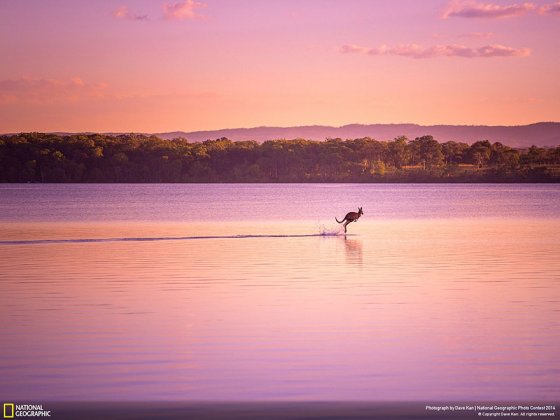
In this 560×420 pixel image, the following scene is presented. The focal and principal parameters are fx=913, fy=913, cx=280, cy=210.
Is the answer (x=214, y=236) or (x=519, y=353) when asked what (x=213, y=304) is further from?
(x=214, y=236)

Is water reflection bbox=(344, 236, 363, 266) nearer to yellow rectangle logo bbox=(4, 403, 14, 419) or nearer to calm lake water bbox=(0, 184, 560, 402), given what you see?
calm lake water bbox=(0, 184, 560, 402)

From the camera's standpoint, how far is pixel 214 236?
32969mm

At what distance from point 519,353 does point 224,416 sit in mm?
4255

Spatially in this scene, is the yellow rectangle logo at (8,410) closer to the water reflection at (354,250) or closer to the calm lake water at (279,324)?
the calm lake water at (279,324)

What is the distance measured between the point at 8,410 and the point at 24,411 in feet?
0.70

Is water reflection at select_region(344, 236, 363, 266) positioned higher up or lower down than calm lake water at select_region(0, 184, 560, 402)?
lower down

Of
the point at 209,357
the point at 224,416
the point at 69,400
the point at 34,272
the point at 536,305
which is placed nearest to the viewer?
the point at 224,416

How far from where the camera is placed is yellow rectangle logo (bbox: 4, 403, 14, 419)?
8.02 meters

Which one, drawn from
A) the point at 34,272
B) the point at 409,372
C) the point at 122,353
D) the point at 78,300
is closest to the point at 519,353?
the point at 409,372

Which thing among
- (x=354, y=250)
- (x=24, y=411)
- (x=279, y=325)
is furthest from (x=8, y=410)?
(x=354, y=250)

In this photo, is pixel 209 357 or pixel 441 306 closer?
pixel 209 357

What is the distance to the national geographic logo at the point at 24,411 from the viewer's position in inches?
314

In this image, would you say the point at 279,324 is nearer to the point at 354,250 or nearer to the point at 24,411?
the point at 24,411

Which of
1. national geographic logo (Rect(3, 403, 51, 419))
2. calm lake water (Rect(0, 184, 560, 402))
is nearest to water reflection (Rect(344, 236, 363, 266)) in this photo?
calm lake water (Rect(0, 184, 560, 402))
